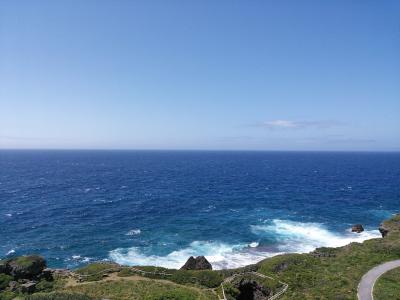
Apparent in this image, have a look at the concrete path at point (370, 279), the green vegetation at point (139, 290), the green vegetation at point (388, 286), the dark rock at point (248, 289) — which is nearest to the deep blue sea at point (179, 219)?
the dark rock at point (248, 289)

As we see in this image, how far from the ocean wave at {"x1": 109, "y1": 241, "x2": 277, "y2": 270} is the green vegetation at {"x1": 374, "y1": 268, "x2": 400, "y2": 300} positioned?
2455 cm

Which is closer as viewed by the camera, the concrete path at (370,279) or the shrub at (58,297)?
the shrub at (58,297)

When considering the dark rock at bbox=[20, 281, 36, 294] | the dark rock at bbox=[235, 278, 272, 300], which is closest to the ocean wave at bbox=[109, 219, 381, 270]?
the dark rock at bbox=[235, 278, 272, 300]

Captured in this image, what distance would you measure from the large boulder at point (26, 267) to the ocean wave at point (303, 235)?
148 feet

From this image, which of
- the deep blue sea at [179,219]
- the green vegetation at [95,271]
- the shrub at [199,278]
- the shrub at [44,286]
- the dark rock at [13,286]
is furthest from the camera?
the deep blue sea at [179,219]

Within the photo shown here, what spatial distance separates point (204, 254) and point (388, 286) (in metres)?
34.6

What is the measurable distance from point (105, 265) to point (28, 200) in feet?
244

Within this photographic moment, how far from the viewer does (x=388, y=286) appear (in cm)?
3769

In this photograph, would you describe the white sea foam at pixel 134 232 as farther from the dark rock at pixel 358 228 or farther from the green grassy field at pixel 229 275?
the dark rock at pixel 358 228

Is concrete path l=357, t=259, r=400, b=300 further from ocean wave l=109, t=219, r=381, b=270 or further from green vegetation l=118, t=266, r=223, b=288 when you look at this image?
ocean wave l=109, t=219, r=381, b=270

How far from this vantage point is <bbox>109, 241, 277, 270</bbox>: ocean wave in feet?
197

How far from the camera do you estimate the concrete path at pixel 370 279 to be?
1435 inches

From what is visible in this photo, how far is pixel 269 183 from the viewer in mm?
155125

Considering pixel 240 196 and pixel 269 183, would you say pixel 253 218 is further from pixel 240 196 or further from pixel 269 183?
pixel 269 183
